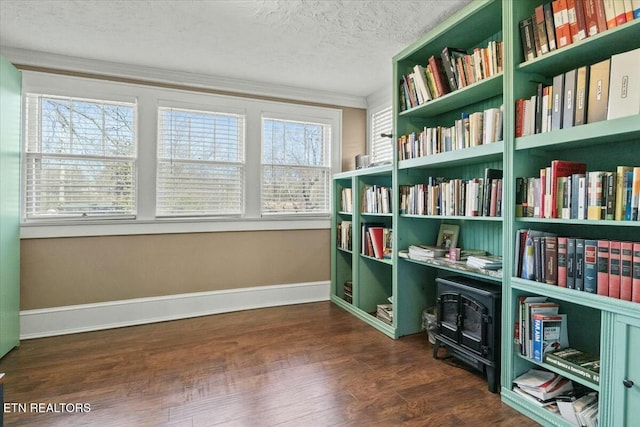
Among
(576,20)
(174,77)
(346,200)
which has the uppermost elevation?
(174,77)

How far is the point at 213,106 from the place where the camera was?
3.64 m

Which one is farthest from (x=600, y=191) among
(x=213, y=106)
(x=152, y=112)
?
(x=152, y=112)

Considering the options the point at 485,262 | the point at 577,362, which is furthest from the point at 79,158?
the point at 577,362

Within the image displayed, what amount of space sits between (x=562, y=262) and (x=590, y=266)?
13 centimetres

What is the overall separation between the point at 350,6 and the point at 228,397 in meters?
2.73

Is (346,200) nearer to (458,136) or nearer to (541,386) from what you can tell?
(458,136)

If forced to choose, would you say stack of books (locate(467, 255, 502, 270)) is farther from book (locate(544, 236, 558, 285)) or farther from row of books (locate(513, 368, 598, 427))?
row of books (locate(513, 368, 598, 427))

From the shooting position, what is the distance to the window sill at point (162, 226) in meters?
3.06


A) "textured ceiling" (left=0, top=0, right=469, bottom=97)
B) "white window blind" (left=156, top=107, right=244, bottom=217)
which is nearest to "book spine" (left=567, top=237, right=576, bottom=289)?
"textured ceiling" (left=0, top=0, right=469, bottom=97)

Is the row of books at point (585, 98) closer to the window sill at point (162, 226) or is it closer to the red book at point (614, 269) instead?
the red book at point (614, 269)

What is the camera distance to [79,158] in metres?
3.17

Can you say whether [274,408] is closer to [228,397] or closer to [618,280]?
[228,397]

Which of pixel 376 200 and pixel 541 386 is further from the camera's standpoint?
pixel 376 200

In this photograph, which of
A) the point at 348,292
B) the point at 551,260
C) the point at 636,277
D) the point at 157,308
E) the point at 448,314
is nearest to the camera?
the point at 636,277
